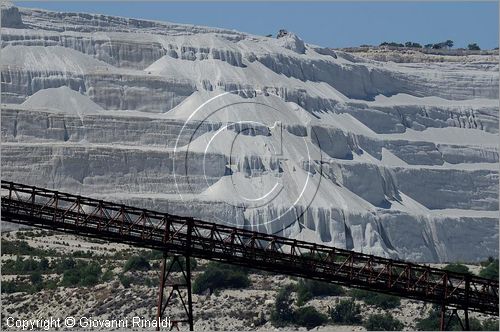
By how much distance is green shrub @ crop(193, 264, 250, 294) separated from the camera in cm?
15375

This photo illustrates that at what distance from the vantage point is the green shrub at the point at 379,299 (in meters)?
150

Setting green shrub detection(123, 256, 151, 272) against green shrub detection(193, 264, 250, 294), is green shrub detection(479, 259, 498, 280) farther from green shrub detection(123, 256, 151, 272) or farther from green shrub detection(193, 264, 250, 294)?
green shrub detection(123, 256, 151, 272)

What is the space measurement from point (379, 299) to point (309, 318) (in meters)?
7.98

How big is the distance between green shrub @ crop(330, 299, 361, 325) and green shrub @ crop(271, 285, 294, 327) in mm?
2719

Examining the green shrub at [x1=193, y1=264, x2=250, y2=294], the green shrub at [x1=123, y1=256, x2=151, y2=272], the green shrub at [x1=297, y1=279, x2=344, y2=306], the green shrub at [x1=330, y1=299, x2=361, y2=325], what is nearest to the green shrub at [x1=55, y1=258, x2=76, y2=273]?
the green shrub at [x1=123, y1=256, x2=151, y2=272]

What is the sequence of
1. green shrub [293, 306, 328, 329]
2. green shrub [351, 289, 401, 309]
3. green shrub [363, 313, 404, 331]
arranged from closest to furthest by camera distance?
1. green shrub [363, 313, 404, 331]
2. green shrub [293, 306, 328, 329]
3. green shrub [351, 289, 401, 309]

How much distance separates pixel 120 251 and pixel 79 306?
30.8 meters

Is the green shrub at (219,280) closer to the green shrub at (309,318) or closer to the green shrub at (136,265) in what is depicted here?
the green shrub at (136,265)

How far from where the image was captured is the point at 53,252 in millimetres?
173125

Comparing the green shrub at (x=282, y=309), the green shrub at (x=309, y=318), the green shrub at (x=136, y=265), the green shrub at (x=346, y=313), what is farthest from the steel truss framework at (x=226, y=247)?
the green shrub at (x=136, y=265)

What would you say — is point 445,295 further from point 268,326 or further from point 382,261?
point 268,326

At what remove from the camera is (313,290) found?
155625mm

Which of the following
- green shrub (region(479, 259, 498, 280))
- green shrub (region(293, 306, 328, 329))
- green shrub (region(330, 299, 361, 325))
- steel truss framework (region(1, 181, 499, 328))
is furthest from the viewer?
green shrub (region(479, 259, 498, 280))

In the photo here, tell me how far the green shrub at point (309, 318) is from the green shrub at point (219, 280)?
836 centimetres
